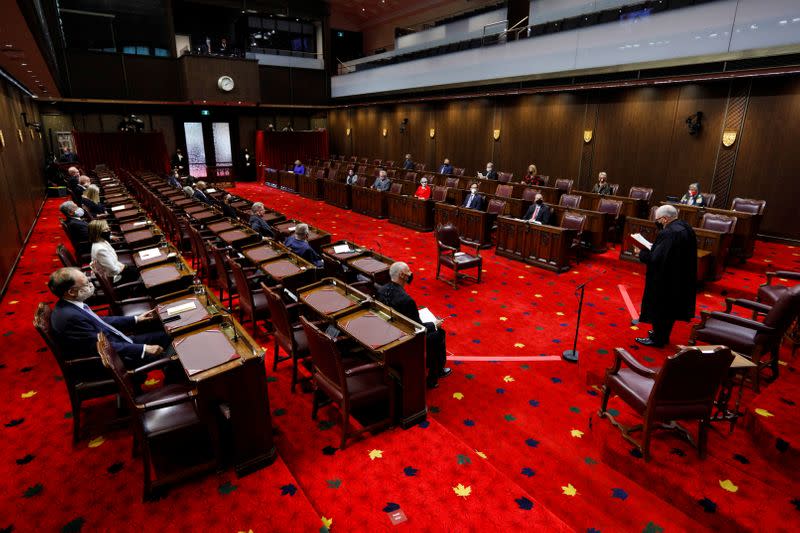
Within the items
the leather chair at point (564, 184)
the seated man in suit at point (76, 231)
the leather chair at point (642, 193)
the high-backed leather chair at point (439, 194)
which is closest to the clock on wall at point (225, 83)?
the high-backed leather chair at point (439, 194)

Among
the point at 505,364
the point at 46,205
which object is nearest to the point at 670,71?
the point at 505,364

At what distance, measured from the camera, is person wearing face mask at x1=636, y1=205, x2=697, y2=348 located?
4.15 meters

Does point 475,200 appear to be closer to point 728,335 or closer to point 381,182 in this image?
point 381,182

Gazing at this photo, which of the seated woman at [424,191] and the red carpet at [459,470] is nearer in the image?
the red carpet at [459,470]

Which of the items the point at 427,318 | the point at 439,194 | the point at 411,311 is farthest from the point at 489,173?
the point at 411,311

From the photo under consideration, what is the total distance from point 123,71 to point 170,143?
123 inches

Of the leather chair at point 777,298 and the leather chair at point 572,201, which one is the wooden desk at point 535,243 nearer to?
the leather chair at point 572,201

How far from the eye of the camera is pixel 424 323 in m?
3.91

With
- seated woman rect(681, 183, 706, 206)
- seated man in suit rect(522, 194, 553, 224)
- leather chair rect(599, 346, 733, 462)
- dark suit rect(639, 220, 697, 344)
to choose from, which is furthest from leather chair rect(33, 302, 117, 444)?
seated woman rect(681, 183, 706, 206)

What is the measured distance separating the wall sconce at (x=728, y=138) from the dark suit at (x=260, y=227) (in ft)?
29.3

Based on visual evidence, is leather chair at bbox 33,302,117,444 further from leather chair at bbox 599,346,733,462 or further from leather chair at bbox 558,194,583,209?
leather chair at bbox 558,194,583,209

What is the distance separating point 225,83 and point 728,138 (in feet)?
50.8

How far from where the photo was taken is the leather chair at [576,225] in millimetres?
7109

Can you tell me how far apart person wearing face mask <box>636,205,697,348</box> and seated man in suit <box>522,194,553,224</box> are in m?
3.13
